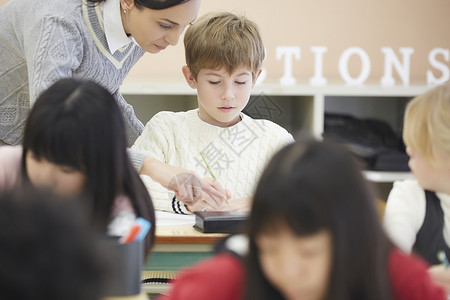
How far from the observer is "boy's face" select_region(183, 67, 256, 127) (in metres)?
2.07

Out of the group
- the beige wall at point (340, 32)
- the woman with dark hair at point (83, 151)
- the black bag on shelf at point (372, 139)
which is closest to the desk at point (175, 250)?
the woman with dark hair at point (83, 151)

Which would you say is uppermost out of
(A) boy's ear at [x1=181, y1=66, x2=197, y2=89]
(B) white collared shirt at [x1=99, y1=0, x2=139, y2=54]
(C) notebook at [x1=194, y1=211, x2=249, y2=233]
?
(B) white collared shirt at [x1=99, y1=0, x2=139, y2=54]

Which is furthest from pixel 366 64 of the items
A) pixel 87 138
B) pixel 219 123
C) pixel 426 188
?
pixel 87 138

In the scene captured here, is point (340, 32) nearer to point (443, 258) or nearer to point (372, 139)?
point (372, 139)

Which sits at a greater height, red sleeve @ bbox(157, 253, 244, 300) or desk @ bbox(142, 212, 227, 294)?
red sleeve @ bbox(157, 253, 244, 300)

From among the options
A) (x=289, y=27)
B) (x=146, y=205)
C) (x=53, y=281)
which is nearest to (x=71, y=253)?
(x=53, y=281)

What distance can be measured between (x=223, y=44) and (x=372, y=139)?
4.34ft

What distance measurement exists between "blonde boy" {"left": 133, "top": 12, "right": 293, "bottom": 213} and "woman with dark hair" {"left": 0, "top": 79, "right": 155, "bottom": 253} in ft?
2.73

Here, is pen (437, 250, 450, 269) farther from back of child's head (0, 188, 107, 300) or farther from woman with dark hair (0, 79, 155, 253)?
back of child's head (0, 188, 107, 300)

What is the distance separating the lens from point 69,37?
163cm

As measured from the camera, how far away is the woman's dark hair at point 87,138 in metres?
1.14

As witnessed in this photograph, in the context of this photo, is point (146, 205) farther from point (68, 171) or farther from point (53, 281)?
point (53, 281)

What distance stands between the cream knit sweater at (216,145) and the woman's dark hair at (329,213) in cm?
120

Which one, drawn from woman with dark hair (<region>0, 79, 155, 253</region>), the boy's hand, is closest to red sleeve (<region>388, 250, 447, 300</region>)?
woman with dark hair (<region>0, 79, 155, 253</region>)
